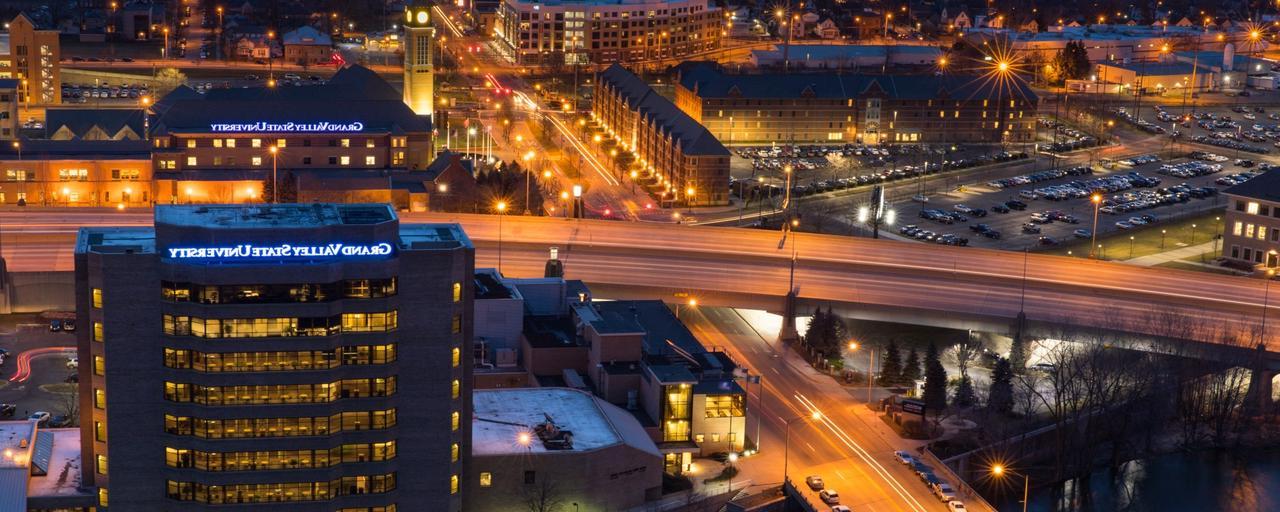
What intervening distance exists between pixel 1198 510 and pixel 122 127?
60722 mm

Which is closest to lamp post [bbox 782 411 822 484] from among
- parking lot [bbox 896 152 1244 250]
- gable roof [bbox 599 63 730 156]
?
parking lot [bbox 896 152 1244 250]

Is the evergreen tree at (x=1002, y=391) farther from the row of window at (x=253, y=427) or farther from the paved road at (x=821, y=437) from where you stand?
the row of window at (x=253, y=427)

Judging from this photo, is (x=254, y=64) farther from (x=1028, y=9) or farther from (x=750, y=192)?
(x=1028, y=9)

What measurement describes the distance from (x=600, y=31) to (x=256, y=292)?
10375cm

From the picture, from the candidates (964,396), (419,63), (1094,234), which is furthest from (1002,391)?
(419,63)

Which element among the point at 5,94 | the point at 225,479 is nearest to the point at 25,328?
the point at 225,479

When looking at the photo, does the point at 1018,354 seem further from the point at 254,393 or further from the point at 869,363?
the point at 254,393

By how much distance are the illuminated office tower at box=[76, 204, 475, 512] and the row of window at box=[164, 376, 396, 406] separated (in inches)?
1.6

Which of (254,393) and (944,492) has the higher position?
(254,393)

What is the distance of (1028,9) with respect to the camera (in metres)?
190

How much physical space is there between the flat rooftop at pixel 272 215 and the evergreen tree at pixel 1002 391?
23885 mm

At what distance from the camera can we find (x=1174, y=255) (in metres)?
95.9

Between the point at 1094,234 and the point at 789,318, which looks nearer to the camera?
the point at 789,318

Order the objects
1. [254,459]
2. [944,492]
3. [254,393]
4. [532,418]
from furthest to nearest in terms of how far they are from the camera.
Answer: [532,418] < [944,492] < [254,459] < [254,393]
